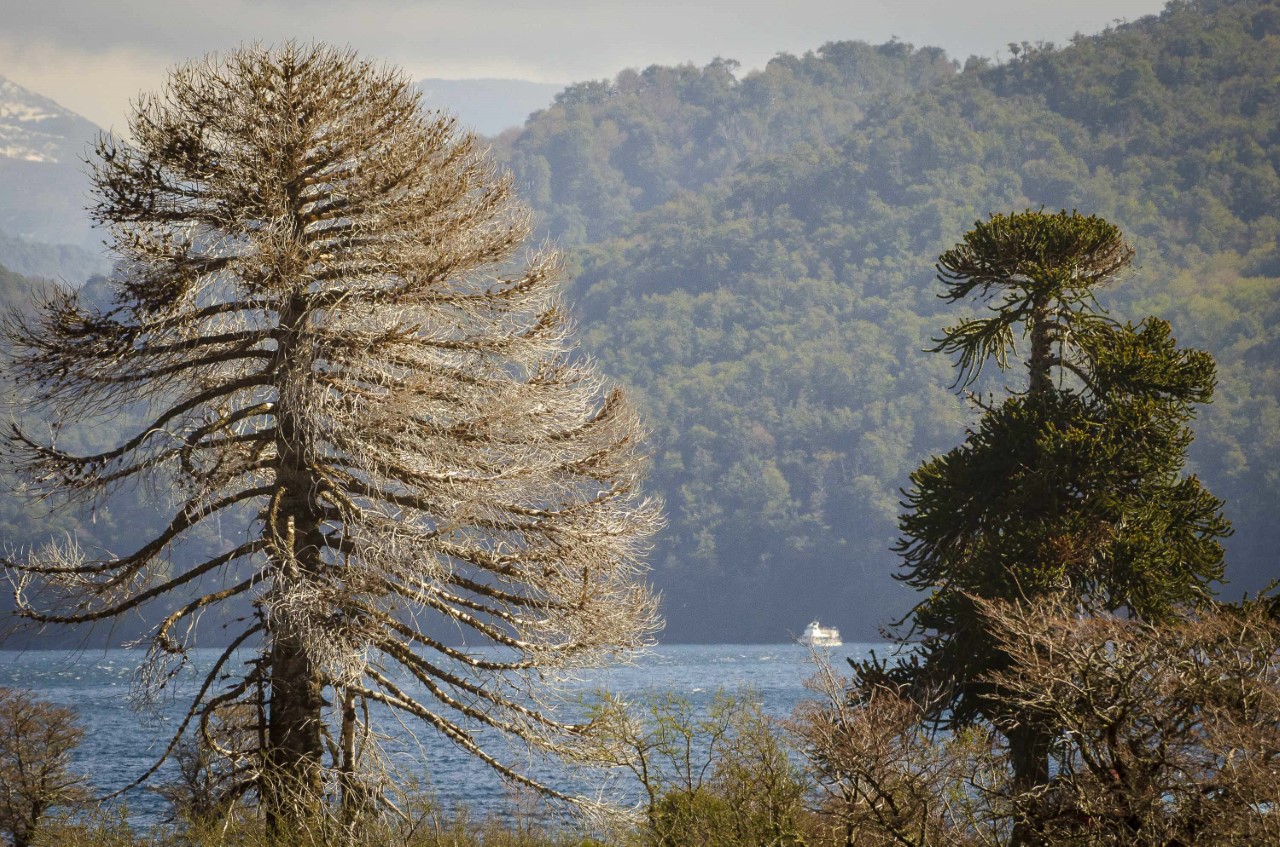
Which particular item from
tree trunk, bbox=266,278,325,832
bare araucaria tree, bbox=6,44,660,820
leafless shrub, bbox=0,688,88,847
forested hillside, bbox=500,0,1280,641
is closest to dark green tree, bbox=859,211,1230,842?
bare araucaria tree, bbox=6,44,660,820

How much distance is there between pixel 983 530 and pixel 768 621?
107m

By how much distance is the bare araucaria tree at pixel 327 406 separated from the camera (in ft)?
42.4

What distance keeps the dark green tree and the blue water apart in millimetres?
2332

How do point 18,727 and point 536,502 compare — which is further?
point 18,727

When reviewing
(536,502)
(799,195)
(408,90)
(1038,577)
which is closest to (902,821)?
(536,502)

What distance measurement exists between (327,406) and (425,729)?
5202 centimetres

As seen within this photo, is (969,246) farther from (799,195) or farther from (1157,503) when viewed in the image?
(799,195)

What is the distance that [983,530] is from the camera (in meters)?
18.8

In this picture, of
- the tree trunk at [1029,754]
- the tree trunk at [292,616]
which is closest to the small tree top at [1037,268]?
the tree trunk at [1029,754]

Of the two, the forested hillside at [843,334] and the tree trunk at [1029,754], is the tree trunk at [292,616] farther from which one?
the forested hillside at [843,334]

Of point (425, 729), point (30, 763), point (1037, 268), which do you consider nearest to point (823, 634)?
point (425, 729)

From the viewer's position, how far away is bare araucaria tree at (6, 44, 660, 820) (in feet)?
42.4

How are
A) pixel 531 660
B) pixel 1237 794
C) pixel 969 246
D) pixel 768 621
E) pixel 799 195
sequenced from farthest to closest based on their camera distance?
pixel 799 195
pixel 768 621
pixel 969 246
pixel 531 660
pixel 1237 794

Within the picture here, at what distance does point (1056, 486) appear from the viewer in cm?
1848
